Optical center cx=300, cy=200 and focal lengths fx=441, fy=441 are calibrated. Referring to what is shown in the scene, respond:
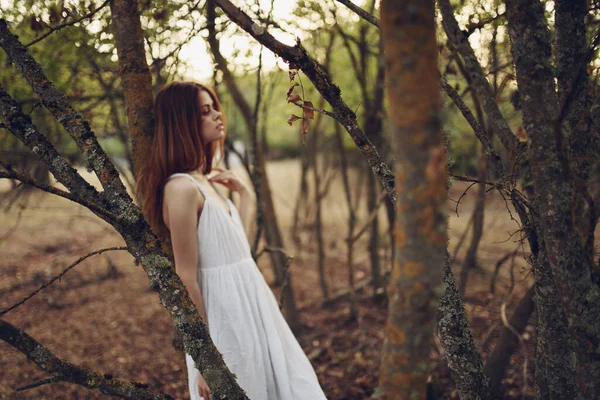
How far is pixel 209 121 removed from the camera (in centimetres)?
224

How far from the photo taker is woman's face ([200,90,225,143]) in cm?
222

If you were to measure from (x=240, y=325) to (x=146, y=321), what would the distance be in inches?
126

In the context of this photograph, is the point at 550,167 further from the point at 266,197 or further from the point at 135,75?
the point at 266,197

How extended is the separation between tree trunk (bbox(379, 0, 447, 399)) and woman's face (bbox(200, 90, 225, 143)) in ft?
5.02

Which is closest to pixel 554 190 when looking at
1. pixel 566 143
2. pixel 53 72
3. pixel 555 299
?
pixel 566 143

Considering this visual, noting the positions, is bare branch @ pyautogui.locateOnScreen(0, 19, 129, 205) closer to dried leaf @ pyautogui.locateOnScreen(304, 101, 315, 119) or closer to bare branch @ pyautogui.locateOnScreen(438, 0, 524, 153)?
dried leaf @ pyautogui.locateOnScreen(304, 101, 315, 119)

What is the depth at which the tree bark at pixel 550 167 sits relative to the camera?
3.94 feet

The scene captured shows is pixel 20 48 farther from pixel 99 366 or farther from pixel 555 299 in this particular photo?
pixel 99 366

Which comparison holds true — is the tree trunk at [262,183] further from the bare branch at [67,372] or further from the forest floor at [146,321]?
the bare branch at [67,372]

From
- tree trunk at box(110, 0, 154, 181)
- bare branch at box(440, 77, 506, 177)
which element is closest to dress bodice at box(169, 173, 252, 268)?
tree trunk at box(110, 0, 154, 181)

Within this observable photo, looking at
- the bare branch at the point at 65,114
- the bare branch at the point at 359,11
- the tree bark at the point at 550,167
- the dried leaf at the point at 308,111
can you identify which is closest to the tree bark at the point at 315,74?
the dried leaf at the point at 308,111

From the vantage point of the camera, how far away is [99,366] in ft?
12.7

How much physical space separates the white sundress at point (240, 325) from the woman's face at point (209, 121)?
0.87 ft

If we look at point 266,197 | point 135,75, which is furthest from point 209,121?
point 266,197
